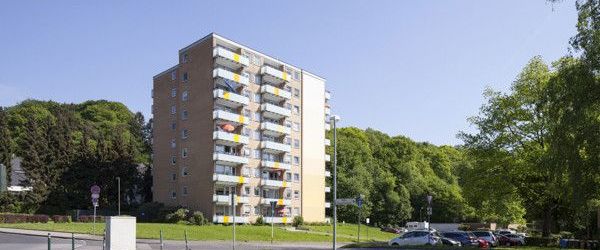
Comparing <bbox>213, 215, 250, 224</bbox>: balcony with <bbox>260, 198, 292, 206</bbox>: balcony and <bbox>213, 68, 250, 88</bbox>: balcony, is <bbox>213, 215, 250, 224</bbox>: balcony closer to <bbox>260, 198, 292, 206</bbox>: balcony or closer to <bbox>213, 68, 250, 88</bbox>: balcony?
<bbox>260, 198, 292, 206</bbox>: balcony

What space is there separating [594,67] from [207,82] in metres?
55.7

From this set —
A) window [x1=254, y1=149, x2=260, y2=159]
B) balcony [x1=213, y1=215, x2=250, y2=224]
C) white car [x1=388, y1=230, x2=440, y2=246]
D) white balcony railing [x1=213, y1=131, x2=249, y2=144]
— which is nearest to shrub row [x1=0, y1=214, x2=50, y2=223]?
balcony [x1=213, y1=215, x2=250, y2=224]

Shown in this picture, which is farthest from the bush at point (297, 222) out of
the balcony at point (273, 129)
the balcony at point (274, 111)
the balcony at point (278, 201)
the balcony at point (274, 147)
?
the balcony at point (274, 111)

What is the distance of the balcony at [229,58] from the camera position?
7442 centimetres

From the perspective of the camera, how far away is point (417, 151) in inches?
5187

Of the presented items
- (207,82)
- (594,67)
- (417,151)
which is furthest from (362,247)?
(417,151)

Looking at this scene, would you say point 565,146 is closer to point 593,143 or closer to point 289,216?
point 593,143

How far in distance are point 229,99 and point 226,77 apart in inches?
107

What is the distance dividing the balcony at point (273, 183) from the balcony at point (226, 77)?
12872 millimetres

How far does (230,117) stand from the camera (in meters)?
75.7

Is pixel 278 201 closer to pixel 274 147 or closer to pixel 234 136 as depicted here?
pixel 274 147

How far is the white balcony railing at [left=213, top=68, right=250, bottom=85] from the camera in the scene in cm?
7388

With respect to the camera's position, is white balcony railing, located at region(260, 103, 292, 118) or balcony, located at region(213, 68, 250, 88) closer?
A: balcony, located at region(213, 68, 250, 88)

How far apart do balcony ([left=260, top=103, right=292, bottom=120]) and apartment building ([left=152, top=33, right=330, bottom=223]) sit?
133 mm
